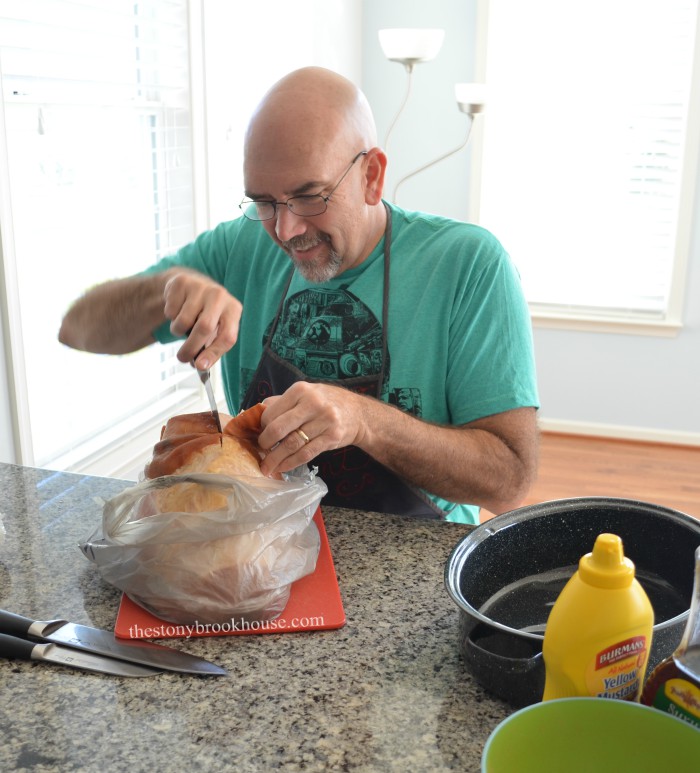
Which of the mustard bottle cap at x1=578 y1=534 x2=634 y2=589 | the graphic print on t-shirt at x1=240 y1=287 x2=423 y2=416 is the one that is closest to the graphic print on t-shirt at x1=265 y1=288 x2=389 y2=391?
the graphic print on t-shirt at x1=240 y1=287 x2=423 y2=416

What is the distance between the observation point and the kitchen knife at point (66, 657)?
0.80m

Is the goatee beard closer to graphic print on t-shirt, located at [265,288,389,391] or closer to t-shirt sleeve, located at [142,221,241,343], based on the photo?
graphic print on t-shirt, located at [265,288,389,391]

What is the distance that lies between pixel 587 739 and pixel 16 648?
0.54 meters

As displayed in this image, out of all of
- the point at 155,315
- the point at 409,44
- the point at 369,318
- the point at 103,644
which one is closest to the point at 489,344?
Answer: the point at 369,318

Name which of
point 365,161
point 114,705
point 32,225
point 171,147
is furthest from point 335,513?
point 171,147

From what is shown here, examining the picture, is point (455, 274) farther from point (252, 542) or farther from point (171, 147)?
point (171, 147)

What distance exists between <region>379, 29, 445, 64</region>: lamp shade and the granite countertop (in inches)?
82.0

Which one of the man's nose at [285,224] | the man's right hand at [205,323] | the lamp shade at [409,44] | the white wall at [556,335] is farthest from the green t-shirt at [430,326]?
the white wall at [556,335]

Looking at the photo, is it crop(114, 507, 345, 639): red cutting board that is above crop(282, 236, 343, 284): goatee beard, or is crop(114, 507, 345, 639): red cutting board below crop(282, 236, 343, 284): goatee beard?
A: below

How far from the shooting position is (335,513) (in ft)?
3.76

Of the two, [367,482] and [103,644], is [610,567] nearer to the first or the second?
[103,644]

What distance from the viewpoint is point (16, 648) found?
0.81 m

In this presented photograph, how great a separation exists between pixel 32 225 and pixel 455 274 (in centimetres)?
99

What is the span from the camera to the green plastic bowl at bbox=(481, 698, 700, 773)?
0.59 metres
